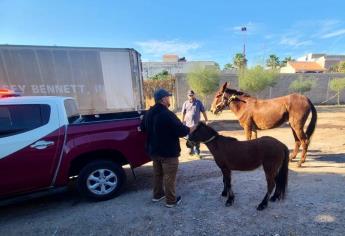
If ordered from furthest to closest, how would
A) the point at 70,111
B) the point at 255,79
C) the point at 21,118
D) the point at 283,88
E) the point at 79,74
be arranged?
1. the point at 283,88
2. the point at 255,79
3. the point at 79,74
4. the point at 70,111
5. the point at 21,118

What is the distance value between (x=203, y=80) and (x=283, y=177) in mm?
15000

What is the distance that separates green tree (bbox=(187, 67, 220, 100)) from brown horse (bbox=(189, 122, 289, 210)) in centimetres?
1484

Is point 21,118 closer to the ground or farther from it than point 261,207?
farther from it

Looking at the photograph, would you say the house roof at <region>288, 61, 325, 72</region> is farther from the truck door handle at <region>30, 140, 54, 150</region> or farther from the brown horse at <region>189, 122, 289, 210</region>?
the truck door handle at <region>30, 140, 54, 150</region>

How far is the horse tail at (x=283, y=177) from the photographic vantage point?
3.97 metres

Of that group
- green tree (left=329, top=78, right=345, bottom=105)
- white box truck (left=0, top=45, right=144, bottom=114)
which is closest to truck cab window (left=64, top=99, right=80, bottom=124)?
white box truck (left=0, top=45, right=144, bottom=114)

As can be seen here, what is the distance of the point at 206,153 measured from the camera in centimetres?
770

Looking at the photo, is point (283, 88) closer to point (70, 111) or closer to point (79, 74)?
point (79, 74)

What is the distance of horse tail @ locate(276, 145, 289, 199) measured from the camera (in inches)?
156

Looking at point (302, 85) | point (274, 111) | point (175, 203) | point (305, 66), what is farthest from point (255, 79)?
point (305, 66)

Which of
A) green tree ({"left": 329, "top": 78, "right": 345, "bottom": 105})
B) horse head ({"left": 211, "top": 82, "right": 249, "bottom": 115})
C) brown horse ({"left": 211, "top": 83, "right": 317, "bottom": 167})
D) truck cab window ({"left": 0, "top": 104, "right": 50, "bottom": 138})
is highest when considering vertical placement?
truck cab window ({"left": 0, "top": 104, "right": 50, "bottom": 138})

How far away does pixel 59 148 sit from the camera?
4.11m

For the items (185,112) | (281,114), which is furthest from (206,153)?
(281,114)

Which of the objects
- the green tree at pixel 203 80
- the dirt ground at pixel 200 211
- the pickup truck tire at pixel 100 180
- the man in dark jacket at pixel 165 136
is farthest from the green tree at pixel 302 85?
the pickup truck tire at pixel 100 180
